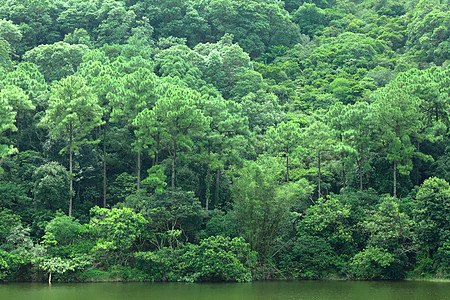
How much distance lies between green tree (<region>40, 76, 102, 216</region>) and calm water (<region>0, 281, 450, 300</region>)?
333 inches

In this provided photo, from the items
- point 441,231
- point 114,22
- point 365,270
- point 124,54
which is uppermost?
point 114,22

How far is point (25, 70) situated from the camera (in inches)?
1763

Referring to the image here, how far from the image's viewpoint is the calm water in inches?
977

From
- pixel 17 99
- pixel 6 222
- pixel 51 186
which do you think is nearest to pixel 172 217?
pixel 51 186

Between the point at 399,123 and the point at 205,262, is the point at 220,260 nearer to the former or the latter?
the point at 205,262

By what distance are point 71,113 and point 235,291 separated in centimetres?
1694

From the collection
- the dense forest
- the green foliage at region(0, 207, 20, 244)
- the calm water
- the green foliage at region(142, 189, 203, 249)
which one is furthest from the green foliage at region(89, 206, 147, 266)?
the green foliage at region(0, 207, 20, 244)

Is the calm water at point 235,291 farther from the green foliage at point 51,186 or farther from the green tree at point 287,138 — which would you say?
the green tree at point 287,138

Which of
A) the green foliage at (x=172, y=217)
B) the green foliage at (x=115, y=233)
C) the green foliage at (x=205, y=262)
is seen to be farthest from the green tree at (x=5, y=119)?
the green foliage at (x=205, y=262)

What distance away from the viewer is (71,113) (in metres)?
36.5

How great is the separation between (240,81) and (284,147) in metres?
16.5

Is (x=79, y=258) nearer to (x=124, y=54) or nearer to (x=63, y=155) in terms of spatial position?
(x=63, y=155)

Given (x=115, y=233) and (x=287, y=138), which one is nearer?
(x=115, y=233)

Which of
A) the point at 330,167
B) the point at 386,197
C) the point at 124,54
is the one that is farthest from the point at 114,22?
the point at 386,197
